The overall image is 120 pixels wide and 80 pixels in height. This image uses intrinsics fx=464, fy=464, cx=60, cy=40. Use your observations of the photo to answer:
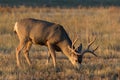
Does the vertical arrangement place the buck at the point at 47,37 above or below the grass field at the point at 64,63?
above

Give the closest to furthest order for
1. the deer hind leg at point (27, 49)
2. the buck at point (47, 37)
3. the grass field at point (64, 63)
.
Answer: the grass field at point (64, 63)
the buck at point (47, 37)
the deer hind leg at point (27, 49)

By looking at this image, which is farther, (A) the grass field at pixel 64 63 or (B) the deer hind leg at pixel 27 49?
(B) the deer hind leg at pixel 27 49

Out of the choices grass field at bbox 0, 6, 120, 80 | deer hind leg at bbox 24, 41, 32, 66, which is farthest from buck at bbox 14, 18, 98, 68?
grass field at bbox 0, 6, 120, 80

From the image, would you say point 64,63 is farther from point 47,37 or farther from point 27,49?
point 27,49

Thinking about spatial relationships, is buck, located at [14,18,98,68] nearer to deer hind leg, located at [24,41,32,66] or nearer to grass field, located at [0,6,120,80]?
deer hind leg, located at [24,41,32,66]

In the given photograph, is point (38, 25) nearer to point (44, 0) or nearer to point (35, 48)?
point (35, 48)

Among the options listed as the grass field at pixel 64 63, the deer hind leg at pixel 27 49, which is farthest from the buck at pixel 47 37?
the grass field at pixel 64 63

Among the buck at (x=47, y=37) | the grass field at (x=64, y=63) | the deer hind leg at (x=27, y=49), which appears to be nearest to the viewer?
the grass field at (x=64, y=63)

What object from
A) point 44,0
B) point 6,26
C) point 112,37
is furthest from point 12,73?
point 44,0

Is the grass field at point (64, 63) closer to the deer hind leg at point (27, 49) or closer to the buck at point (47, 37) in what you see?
the deer hind leg at point (27, 49)

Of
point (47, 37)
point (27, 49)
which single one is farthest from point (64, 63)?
point (27, 49)

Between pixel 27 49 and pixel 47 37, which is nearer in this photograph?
pixel 47 37

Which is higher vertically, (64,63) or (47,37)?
(47,37)

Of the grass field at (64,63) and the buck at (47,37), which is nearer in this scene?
the grass field at (64,63)
